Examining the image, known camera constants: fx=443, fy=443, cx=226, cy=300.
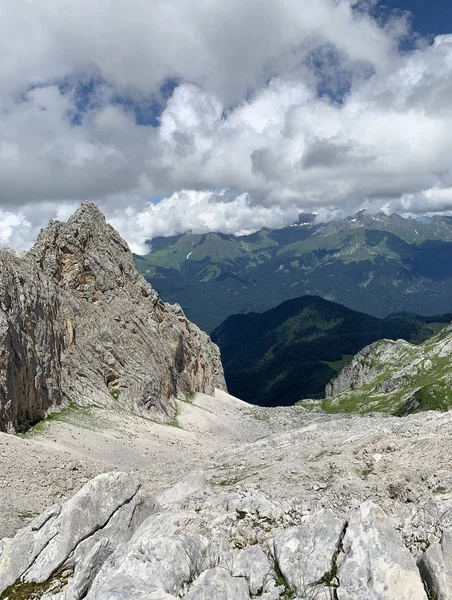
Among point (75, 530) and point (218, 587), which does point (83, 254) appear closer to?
point (75, 530)

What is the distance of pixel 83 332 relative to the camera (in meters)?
75.2

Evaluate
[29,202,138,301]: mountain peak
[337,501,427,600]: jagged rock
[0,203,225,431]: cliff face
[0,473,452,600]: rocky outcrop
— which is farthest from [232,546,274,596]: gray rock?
[29,202,138,301]: mountain peak

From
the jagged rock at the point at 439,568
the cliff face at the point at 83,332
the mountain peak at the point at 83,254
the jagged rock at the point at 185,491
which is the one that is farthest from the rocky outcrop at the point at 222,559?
the mountain peak at the point at 83,254

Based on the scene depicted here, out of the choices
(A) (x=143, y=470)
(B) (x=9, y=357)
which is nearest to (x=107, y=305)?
(B) (x=9, y=357)

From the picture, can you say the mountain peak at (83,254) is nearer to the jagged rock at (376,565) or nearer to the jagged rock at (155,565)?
the jagged rock at (155,565)

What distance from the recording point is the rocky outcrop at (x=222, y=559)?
12781 mm

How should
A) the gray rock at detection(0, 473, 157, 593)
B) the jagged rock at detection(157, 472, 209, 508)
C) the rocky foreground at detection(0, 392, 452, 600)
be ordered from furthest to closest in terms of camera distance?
1. the jagged rock at detection(157, 472, 209, 508)
2. the gray rock at detection(0, 473, 157, 593)
3. the rocky foreground at detection(0, 392, 452, 600)

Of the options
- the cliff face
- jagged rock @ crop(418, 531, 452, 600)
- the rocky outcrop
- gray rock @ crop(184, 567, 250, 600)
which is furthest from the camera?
the cliff face

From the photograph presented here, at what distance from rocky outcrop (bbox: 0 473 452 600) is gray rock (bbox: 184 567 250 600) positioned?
0.03m

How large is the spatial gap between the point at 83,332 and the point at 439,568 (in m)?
69.4

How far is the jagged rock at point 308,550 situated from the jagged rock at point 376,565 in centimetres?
47

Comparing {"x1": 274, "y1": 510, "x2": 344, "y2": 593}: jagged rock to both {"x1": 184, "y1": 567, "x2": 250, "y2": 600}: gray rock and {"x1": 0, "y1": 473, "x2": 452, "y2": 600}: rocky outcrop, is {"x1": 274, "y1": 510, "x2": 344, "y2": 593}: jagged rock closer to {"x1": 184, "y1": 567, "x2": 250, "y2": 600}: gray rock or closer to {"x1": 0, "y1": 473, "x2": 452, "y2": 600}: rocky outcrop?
{"x1": 0, "y1": 473, "x2": 452, "y2": 600}: rocky outcrop

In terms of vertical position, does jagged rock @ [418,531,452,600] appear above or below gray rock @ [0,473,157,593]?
below

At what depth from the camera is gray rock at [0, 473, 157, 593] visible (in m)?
16.3
